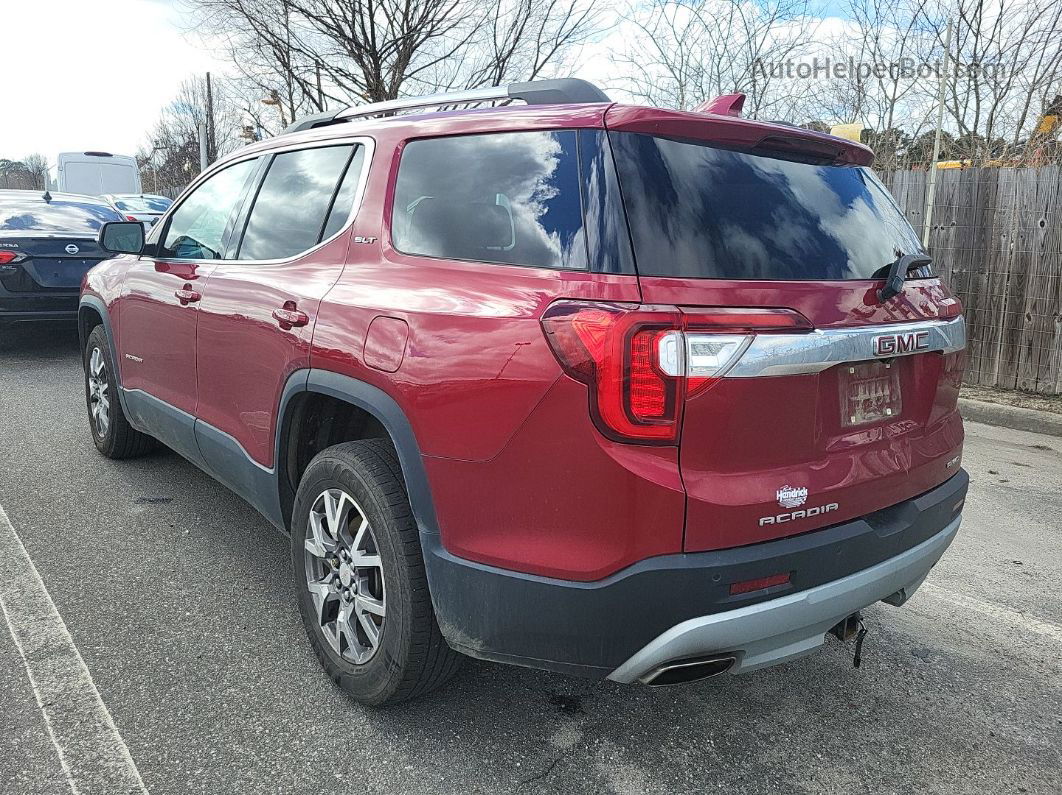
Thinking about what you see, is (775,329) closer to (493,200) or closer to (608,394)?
(608,394)

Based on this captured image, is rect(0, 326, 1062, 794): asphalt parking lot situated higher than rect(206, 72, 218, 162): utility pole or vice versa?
rect(206, 72, 218, 162): utility pole

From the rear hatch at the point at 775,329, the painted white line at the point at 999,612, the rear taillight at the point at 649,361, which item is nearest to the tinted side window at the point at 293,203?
the rear hatch at the point at 775,329

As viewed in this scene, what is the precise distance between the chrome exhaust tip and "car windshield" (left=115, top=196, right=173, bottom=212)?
12919 mm

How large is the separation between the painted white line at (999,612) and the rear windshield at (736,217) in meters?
1.80

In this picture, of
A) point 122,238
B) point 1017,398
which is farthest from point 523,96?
point 1017,398

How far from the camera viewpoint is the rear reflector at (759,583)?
1912 millimetres

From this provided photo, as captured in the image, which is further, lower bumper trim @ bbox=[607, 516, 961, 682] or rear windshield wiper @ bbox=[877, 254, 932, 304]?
rear windshield wiper @ bbox=[877, 254, 932, 304]

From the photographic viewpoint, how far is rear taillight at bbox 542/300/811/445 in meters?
1.83

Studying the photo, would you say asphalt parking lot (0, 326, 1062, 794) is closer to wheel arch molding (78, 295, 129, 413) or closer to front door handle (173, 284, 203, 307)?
wheel arch molding (78, 295, 129, 413)

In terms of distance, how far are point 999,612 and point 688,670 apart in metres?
2.04

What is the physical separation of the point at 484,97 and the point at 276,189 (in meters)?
1.04

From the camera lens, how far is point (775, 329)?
1916mm

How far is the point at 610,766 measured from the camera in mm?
2291

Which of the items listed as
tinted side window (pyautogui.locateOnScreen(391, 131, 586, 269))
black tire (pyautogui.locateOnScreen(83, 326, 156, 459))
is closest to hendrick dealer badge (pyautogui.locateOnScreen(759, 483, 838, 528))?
tinted side window (pyautogui.locateOnScreen(391, 131, 586, 269))
